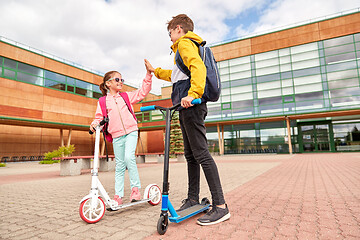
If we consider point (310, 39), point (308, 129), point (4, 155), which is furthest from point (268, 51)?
point (4, 155)

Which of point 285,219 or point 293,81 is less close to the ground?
point 293,81

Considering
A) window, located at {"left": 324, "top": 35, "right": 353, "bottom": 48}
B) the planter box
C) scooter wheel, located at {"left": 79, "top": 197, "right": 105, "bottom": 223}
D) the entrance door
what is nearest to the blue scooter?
scooter wheel, located at {"left": 79, "top": 197, "right": 105, "bottom": 223}

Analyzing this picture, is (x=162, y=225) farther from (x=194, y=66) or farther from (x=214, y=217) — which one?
(x=194, y=66)

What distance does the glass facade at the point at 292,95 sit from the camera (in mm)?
23078

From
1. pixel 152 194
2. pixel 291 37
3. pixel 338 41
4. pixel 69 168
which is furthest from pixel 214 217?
pixel 338 41

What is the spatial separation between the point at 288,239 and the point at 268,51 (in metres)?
28.0

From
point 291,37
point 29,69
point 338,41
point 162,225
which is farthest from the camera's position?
point 291,37

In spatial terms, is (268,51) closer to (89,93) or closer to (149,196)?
(89,93)

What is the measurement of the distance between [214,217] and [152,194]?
119 centimetres

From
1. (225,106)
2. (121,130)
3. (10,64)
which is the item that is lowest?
(121,130)

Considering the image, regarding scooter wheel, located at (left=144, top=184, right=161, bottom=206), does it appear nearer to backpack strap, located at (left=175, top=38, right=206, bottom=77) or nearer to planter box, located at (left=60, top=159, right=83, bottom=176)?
backpack strap, located at (left=175, top=38, right=206, bottom=77)

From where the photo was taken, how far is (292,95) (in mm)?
24672

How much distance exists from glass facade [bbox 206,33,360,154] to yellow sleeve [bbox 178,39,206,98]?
24.4 m

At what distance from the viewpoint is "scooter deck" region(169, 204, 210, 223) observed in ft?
7.02
